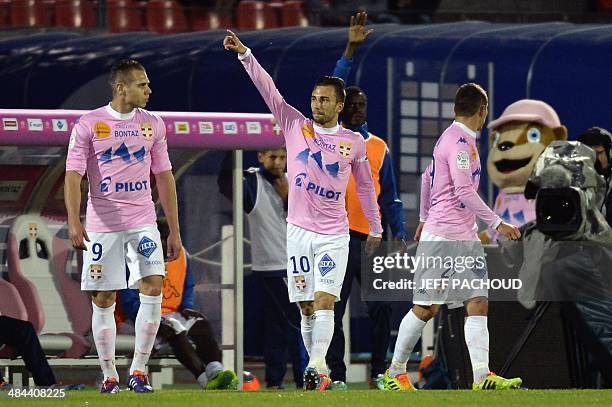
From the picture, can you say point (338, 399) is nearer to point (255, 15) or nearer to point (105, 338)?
point (105, 338)

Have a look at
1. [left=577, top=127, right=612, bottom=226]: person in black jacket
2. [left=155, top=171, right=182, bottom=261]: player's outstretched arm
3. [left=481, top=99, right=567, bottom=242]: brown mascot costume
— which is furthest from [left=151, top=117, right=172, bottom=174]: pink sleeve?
[left=481, top=99, right=567, bottom=242]: brown mascot costume

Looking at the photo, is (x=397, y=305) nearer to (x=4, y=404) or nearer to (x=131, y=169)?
(x=131, y=169)

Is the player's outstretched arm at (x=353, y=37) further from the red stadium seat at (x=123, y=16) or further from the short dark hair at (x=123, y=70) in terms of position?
the red stadium seat at (x=123, y=16)

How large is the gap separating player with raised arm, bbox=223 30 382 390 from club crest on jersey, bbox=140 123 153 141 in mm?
656

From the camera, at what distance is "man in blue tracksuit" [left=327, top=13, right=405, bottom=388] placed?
13.0 meters

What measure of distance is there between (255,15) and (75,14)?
2.10 meters

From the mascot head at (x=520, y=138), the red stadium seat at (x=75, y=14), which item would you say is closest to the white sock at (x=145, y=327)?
the mascot head at (x=520, y=138)

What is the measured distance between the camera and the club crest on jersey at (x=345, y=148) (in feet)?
38.8

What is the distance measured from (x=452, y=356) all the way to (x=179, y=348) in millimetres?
1720

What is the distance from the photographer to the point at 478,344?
11.8m

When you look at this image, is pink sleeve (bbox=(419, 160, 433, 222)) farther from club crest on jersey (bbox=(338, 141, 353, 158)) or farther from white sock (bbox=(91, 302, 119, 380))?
white sock (bbox=(91, 302, 119, 380))

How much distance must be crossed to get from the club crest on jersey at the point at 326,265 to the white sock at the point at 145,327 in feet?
3.02

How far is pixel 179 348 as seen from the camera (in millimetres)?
13336

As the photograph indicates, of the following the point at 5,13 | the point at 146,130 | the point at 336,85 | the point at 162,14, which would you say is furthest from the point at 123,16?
the point at 146,130
